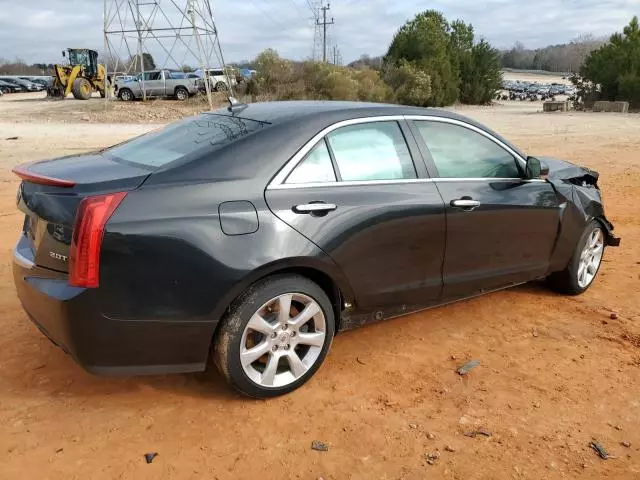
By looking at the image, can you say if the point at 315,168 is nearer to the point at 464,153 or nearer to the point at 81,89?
the point at 464,153

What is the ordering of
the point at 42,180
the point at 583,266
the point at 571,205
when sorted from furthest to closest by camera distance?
1. the point at 583,266
2. the point at 571,205
3. the point at 42,180

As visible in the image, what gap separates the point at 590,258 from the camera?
4996 millimetres

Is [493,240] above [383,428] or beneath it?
above

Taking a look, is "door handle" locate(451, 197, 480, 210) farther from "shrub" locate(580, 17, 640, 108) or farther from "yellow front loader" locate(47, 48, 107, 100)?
"shrub" locate(580, 17, 640, 108)

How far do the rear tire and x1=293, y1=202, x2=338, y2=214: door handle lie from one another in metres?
35.5

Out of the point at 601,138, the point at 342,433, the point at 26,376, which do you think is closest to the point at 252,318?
the point at 342,433

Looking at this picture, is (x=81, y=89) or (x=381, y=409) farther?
(x=81, y=89)

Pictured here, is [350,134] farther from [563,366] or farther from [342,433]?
[563,366]

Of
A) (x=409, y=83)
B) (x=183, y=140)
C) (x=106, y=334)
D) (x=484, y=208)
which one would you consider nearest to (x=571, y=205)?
(x=484, y=208)

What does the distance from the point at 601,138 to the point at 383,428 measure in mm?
17789

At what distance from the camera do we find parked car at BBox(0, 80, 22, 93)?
53062mm

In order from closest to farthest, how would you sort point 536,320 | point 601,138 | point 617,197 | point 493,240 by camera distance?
point 493,240 < point 536,320 < point 617,197 < point 601,138

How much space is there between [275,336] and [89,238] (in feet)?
3.58

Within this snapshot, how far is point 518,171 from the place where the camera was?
13.8 ft
